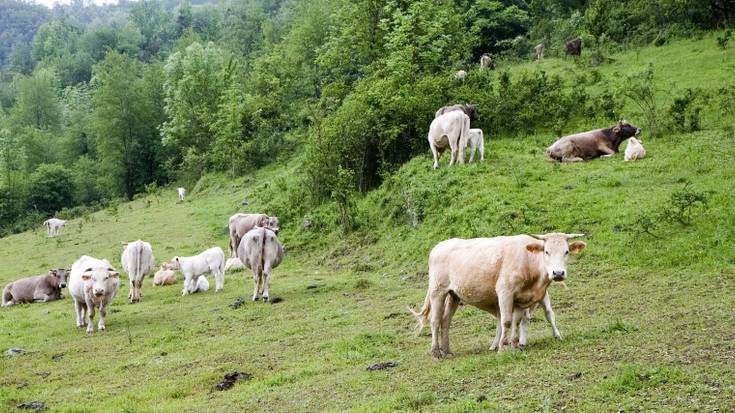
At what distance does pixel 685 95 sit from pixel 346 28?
62.9 feet

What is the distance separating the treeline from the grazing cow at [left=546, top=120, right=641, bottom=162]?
408cm

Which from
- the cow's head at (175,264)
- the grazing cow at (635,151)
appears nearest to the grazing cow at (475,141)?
the grazing cow at (635,151)

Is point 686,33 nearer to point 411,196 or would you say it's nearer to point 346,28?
point 346,28

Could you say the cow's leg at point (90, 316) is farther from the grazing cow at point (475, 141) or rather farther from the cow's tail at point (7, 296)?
the grazing cow at point (475, 141)

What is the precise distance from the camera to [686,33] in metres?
38.3

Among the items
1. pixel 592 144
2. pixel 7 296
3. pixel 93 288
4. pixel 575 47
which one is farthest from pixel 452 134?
pixel 575 47

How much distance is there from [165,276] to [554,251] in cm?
1769

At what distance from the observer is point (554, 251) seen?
996cm

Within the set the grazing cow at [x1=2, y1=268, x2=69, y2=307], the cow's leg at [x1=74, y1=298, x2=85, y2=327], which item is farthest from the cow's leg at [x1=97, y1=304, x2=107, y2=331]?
the grazing cow at [x1=2, y1=268, x2=69, y2=307]

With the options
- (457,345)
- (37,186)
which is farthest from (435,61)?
(37,186)

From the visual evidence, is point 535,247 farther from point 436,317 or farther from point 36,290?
point 36,290

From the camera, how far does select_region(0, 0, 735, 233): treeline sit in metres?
29.5

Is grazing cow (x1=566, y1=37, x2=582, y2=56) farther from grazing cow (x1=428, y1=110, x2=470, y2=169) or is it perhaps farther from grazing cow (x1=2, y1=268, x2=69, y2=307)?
grazing cow (x1=2, y1=268, x2=69, y2=307)

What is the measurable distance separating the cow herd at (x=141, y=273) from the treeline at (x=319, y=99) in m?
5.32
